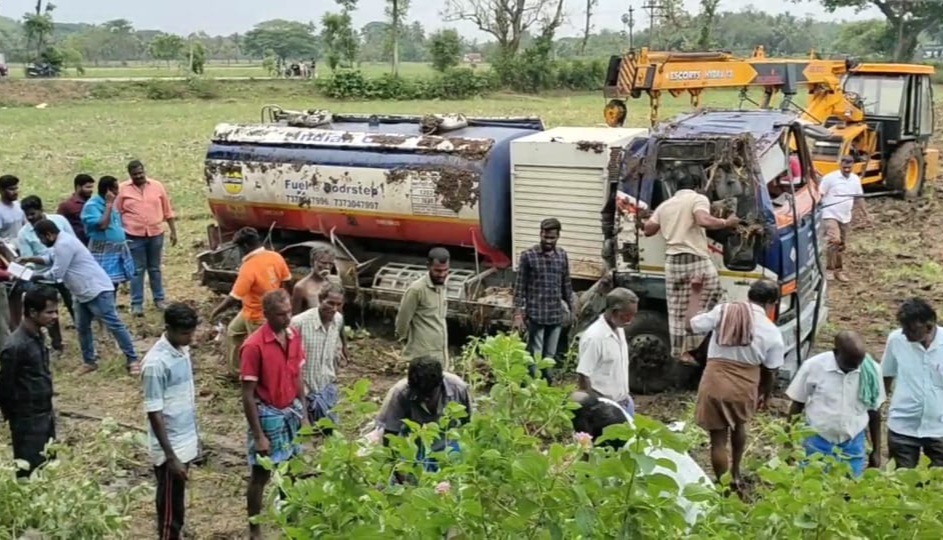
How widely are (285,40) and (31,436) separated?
11039cm

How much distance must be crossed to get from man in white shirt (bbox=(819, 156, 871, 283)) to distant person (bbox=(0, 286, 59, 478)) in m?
8.40

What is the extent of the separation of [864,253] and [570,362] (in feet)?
20.8

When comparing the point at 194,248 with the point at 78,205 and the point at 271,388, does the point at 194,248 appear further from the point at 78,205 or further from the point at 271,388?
the point at 271,388

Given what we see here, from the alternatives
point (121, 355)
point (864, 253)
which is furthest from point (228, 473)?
point (864, 253)

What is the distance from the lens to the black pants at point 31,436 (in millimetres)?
5906

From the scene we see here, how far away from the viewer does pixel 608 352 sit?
5859 mm

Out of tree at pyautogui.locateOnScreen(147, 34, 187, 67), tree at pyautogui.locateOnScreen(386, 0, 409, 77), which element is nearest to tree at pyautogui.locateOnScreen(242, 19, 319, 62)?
tree at pyautogui.locateOnScreen(147, 34, 187, 67)

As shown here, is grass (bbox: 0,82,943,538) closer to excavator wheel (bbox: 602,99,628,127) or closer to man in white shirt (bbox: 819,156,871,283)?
man in white shirt (bbox: 819,156,871,283)

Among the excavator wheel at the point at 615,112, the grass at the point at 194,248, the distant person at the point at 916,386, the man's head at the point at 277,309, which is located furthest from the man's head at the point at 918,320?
the excavator wheel at the point at 615,112

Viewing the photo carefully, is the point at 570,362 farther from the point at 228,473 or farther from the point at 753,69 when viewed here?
the point at 753,69

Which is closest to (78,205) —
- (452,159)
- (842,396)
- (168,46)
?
(452,159)

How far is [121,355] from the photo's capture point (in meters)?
9.38

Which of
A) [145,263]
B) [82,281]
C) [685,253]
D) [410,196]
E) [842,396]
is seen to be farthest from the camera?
[145,263]

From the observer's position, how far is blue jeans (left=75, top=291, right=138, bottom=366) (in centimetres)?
869
